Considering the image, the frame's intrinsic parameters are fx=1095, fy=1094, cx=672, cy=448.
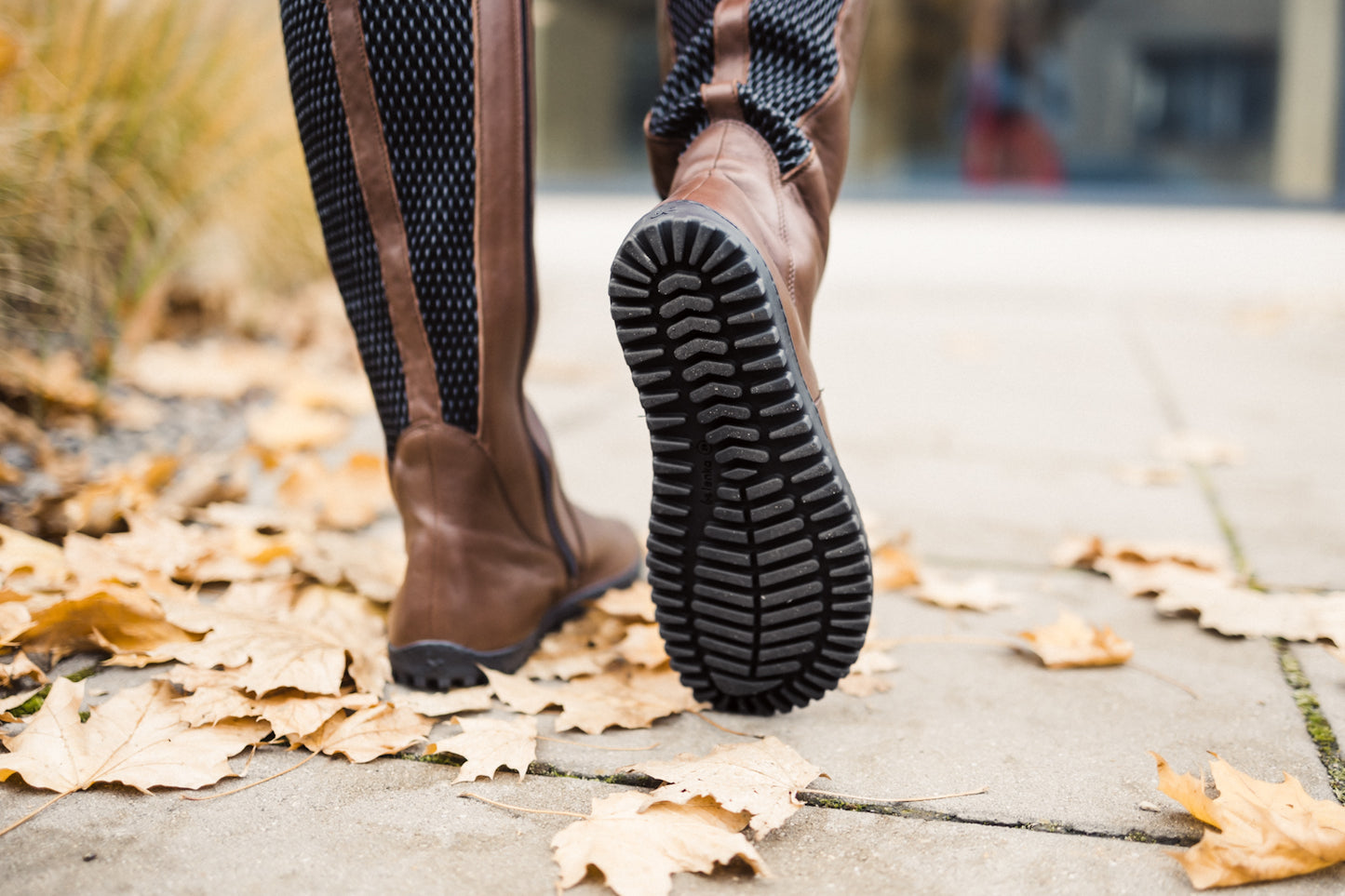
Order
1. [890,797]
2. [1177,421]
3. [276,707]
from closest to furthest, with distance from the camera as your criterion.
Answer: [890,797], [276,707], [1177,421]

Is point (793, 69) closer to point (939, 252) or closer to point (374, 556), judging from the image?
point (374, 556)

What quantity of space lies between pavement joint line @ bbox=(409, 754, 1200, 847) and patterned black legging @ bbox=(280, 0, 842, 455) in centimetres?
39

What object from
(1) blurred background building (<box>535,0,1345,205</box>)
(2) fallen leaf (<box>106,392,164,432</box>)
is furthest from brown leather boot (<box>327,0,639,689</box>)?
(1) blurred background building (<box>535,0,1345,205</box>)

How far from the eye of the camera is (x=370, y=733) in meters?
1.12

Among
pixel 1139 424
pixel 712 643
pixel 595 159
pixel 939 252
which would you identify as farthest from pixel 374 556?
pixel 595 159

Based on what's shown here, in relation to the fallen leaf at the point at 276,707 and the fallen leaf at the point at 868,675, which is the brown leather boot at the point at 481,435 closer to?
the fallen leaf at the point at 276,707

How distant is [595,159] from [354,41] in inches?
173

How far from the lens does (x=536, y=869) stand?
923mm

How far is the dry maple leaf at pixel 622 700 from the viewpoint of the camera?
1150mm

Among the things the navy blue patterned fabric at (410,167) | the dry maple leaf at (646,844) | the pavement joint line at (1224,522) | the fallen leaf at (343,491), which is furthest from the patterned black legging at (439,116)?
the pavement joint line at (1224,522)

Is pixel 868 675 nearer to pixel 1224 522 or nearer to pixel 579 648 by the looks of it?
pixel 579 648

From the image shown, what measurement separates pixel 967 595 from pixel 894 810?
55 centimetres

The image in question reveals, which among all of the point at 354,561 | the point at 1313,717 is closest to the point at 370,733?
the point at 354,561

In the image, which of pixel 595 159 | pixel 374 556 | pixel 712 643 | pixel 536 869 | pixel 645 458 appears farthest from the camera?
pixel 595 159
